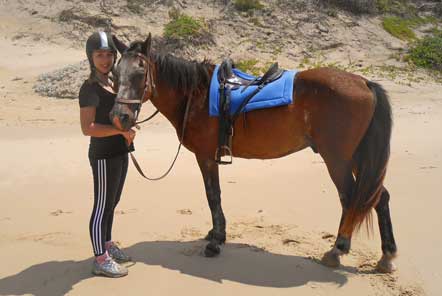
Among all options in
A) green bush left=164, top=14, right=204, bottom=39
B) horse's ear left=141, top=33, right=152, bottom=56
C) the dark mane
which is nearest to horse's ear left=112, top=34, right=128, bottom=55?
horse's ear left=141, top=33, right=152, bottom=56

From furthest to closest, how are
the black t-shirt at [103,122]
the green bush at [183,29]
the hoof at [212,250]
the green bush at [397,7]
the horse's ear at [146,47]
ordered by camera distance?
the green bush at [397,7] → the green bush at [183,29] → the hoof at [212,250] → the horse's ear at [146,47] → the black t-shirt at [103,122]

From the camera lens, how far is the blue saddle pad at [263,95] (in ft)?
11.3

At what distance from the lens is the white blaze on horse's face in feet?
9.73

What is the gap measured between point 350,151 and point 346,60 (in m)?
11.5

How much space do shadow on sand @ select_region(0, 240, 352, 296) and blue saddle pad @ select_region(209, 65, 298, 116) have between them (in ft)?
4.34

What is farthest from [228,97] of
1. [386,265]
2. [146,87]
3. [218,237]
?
[386,265]

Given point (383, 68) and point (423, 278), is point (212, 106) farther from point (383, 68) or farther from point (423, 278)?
point (383, 68)

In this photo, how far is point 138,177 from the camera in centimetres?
593

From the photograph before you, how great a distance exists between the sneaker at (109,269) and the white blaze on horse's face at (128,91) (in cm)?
113

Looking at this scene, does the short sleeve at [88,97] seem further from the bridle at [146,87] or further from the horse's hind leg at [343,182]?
the horse's hind leg at [343,182]

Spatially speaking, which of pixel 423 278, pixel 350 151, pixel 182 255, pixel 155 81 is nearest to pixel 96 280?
pixel 182 255

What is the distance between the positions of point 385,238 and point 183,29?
11475 mm

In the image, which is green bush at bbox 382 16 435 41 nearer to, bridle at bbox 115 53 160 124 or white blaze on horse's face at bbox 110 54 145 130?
bridle at bbox 115 53 160 124

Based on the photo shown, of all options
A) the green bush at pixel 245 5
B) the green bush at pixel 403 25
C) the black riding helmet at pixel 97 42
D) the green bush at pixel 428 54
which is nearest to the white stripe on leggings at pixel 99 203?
the black riding helmet at pixel 97 42
